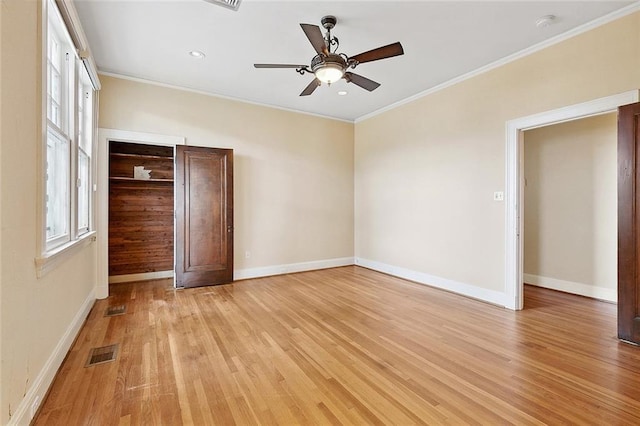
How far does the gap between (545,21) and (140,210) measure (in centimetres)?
592

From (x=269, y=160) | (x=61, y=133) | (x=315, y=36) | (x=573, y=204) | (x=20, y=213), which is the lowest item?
(x=20, y=213)

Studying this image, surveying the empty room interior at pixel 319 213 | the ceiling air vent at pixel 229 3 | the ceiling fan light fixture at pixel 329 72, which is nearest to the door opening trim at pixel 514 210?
the empty room interior at pixel 319 213

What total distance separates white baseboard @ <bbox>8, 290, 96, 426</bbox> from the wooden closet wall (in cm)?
195

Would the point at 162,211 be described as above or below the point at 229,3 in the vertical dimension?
below

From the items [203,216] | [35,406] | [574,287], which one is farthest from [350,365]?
[574,287]

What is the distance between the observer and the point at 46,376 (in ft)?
6.70

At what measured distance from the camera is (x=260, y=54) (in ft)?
11.7

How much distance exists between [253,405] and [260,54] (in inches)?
138

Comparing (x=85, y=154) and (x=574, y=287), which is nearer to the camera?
(x=85, y=154)

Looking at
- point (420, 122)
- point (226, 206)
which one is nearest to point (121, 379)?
point (226, 206)

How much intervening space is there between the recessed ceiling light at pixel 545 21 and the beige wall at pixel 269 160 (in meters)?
3.70

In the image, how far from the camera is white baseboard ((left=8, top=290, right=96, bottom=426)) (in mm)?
1642

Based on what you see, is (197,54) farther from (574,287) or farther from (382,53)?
(574,287)

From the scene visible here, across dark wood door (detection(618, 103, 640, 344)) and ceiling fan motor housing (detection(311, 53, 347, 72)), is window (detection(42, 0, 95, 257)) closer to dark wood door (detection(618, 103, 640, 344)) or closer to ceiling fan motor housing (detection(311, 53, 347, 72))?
ceiling fan motor housing (detection(311, 53, 347, 72))
